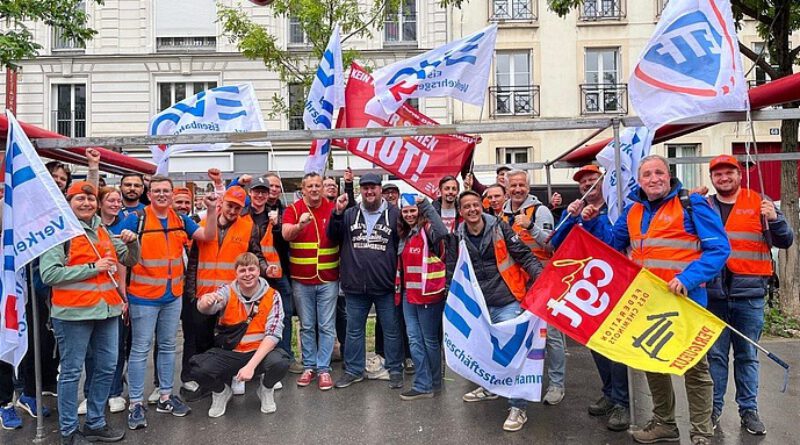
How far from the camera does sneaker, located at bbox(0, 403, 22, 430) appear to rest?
15.7 ft

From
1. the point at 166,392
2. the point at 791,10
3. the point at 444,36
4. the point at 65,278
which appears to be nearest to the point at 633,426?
the point at 166,392

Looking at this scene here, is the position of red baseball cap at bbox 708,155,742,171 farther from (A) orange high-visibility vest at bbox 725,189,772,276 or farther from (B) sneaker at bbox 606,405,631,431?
(B) sneaker at bbox 606,405,631,431

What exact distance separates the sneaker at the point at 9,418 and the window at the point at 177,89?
1656cm

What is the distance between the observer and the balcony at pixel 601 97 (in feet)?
65.5

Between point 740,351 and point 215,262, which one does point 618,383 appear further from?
point 215,262

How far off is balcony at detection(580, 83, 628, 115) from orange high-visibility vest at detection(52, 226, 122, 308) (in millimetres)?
18092

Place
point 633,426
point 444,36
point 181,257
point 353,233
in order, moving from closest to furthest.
Answer: point 633,426 < point 181,257 < point 353,233 < point 444,36

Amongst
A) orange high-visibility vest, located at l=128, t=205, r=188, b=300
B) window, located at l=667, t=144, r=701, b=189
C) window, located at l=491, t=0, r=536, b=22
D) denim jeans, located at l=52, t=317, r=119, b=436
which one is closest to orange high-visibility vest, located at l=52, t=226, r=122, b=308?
denim jeans, located at l=52, t=317, r=119, b=436

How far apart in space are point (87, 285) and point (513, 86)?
1760 centimetres

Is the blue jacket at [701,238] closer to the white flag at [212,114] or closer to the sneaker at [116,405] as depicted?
the sneaker at [116,405]

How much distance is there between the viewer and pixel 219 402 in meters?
5.12

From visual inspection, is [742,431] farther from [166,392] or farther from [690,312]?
[166,392]

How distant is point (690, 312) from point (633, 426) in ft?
3.58

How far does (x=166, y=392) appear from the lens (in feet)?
16.9
